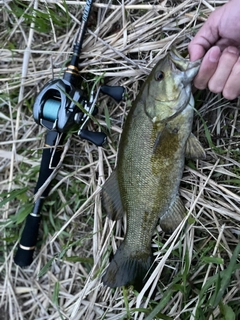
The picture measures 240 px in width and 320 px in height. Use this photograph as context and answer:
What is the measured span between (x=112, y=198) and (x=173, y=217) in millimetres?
386

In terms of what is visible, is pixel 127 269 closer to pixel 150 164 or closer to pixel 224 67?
pixel 150 164

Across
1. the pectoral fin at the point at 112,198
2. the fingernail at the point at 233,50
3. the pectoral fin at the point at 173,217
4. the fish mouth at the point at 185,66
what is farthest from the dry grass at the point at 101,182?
the fingernail at the point at 233,50

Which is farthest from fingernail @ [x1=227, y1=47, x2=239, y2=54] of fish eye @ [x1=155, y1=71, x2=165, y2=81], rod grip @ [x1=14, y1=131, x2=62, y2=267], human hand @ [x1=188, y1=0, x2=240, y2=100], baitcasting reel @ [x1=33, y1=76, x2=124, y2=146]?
A: rod grip @ [x1=14, y1=131, x2=62, y2=267]

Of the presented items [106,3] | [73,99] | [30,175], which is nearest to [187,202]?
[73,99]

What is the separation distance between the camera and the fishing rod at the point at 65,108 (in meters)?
2.36

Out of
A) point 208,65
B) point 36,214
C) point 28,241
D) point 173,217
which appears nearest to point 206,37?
point 208,65

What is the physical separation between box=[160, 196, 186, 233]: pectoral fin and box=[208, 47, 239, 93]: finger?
2.30ft

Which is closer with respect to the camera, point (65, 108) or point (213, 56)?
point (213, 56)

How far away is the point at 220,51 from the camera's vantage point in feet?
6.82

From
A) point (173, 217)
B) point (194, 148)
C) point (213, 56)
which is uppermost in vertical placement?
point (213, 56)

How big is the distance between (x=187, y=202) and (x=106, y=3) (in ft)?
4.67

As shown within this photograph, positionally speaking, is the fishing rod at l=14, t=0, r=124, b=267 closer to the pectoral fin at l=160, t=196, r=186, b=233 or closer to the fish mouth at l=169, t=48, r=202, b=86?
the fish mouth at l=169, t=48, r=202, b=86

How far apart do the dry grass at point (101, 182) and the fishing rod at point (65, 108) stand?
11 centimetres

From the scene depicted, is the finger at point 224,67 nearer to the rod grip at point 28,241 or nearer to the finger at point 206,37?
the finger at point 206,37
